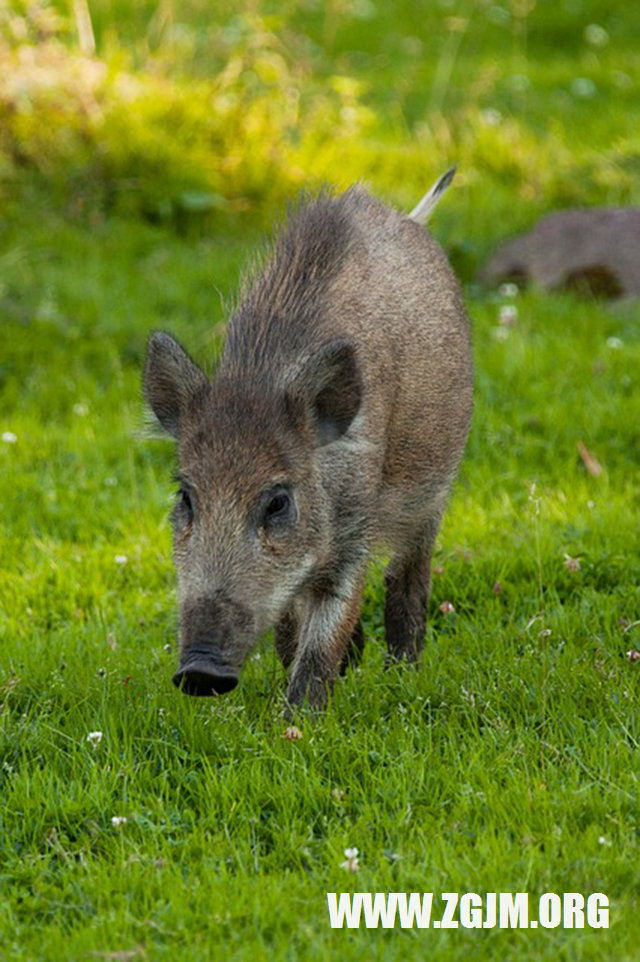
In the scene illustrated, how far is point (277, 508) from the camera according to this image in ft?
16.3

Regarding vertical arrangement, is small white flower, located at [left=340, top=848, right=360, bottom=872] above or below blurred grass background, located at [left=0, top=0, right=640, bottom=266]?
above

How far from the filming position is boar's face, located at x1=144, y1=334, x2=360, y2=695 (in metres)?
4.67

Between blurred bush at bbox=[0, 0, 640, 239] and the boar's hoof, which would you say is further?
blurred bush at bbox=[0, 0, 640, 239]

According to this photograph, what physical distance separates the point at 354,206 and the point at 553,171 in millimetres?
6754

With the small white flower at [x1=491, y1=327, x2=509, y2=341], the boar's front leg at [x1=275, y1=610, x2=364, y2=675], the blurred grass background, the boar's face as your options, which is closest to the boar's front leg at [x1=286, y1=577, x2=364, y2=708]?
the boar's front leg at [x1=275, y1=610, x2=364, y2=675]

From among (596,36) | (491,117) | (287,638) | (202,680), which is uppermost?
(202,680)

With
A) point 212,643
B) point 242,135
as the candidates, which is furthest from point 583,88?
point 212,643

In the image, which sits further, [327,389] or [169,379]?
[169,379]

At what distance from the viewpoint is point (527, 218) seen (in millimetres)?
11578

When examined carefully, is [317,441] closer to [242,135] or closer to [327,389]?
[327,389]

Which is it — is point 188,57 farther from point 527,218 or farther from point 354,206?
point 354,206

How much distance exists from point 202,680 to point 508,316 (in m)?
5.39

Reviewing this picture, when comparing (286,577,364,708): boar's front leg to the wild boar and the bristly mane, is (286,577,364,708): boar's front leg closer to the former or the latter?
the wild boar

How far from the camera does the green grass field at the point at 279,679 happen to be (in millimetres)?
4035
